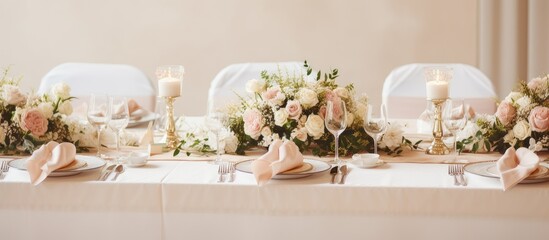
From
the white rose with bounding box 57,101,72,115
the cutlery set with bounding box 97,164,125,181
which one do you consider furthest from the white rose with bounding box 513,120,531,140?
the white rose with bounding box 57,101,72,115

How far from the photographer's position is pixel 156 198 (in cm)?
215

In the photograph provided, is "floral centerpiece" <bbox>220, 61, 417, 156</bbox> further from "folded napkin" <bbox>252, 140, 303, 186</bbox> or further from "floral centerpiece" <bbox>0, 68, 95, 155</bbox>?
"floral centerpiece" <bbox>0, 68, 95, 155</bbox>

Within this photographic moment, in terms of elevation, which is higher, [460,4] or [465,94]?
[460,4]

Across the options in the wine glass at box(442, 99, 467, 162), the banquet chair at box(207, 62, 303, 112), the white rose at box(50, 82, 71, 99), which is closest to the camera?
the wine glass at box(442, 99, 467, 162)

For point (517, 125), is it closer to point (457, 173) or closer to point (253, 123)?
point (457, 173)

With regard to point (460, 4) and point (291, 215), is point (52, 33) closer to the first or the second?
point (460, 4)

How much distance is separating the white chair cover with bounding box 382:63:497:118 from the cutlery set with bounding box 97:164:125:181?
165 cm

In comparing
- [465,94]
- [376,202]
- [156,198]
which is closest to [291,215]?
[376,202]

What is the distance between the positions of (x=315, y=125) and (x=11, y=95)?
1016 millimetres

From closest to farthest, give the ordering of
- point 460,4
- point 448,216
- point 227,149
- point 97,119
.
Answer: point 448,216 → point 97,119 → point 227,149 → point 460,4

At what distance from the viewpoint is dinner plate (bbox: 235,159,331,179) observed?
2.15 meters

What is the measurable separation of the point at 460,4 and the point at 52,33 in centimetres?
248

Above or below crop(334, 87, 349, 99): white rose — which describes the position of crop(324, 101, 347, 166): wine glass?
below

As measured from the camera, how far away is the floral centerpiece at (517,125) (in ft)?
8.10
